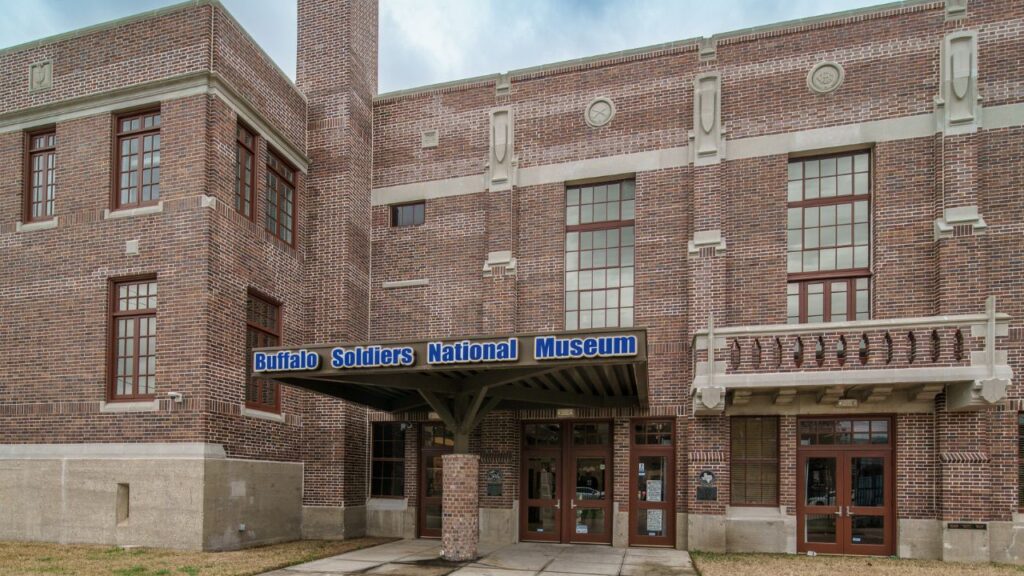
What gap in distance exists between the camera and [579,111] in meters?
19.8

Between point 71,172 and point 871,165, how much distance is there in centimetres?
1809

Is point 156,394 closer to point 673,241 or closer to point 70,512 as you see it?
point 70,512

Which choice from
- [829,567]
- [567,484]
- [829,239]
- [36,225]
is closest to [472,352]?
[567,484]

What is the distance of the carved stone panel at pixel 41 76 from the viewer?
18.2 metres

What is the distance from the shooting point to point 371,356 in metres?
13.7

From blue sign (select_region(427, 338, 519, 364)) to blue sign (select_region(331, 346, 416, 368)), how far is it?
0.41 metres

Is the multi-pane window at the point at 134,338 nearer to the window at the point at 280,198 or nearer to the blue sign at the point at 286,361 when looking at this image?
the window at the point at 280,198

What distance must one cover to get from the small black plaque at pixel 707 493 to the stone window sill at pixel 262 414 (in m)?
9.88

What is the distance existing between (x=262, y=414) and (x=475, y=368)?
7.05 m

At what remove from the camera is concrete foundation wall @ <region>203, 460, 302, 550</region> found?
52.2 feet

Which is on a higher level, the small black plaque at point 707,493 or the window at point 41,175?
the window at point 41,175

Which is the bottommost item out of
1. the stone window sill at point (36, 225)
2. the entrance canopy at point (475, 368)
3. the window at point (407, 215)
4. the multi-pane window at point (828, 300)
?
the entrance canopy at point (475, 368)

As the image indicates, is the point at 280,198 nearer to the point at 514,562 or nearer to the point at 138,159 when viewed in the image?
the point at 138,159

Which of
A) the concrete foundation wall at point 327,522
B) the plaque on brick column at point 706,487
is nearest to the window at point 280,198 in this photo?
the concrete foundation wall at point 327,522
